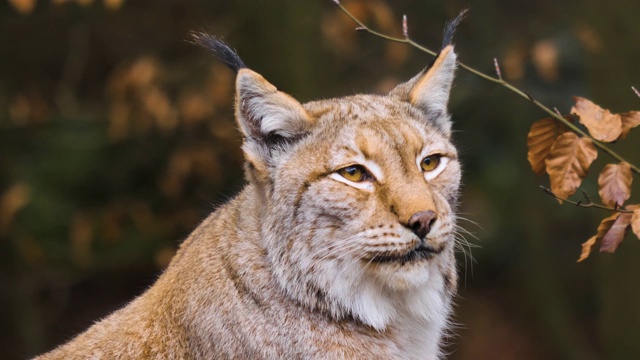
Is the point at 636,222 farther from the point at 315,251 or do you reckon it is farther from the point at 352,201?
the point at 315,251

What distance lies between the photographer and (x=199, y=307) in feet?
16.2

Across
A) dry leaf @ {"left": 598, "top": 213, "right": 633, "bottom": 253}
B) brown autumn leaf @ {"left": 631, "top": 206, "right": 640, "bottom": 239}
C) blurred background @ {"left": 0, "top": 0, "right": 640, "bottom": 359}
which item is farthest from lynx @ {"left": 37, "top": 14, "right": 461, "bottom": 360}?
blurred background @ {"left": 0, "top": 0, "right": 640, "bottom": 359}

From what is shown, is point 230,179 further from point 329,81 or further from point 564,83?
point 564,83

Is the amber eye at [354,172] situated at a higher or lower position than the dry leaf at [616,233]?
higher

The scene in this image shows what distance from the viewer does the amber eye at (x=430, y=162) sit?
199 inches

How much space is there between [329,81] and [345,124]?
16.5ft

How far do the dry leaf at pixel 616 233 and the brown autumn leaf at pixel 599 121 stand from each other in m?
0.37

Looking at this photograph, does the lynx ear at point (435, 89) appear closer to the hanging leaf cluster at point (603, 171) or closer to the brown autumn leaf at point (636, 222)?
the hanging leaf cluster at point (603, 171)

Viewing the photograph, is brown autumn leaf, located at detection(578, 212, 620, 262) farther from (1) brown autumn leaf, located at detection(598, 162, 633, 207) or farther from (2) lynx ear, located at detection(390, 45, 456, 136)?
(2) lynx ear, located at detection(390, 45, 456, 136)

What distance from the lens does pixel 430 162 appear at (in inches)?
201

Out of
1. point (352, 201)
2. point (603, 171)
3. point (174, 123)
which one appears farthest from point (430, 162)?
point (174, 123)

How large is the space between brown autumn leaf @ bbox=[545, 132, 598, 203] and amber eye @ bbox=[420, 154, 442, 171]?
2.24ft

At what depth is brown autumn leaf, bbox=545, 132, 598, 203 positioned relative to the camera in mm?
4523

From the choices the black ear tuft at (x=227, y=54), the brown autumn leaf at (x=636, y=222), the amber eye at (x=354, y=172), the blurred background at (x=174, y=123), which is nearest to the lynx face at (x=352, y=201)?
the amber eye at (x=354, y=172)
